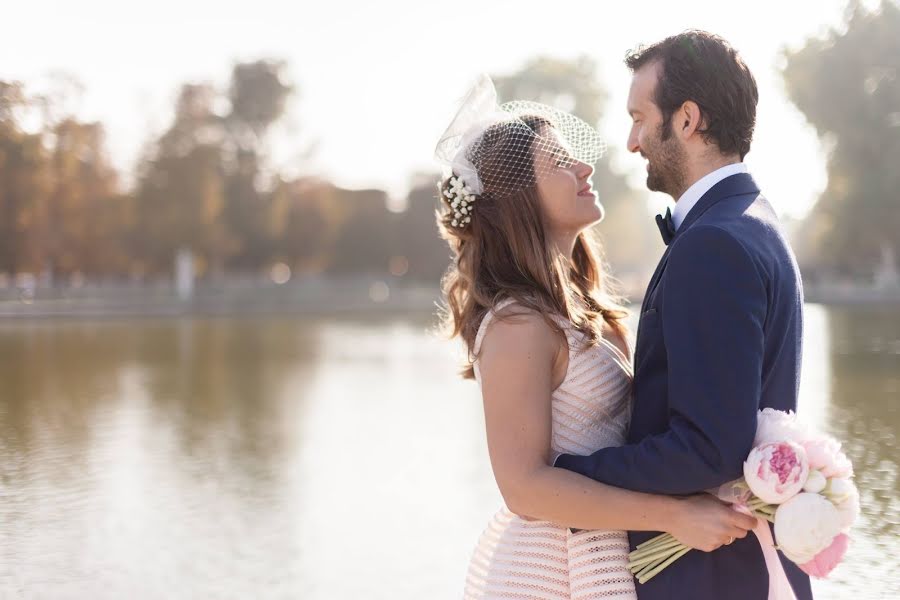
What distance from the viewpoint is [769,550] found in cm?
223

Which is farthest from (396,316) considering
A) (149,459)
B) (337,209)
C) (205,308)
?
(149,459)

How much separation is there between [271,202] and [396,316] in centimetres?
1322

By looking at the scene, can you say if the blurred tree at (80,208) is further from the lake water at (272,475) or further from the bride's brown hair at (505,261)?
the bride's brown hair at (505,261)

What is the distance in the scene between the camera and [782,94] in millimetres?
47156

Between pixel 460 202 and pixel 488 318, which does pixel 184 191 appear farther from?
pixel 488 318

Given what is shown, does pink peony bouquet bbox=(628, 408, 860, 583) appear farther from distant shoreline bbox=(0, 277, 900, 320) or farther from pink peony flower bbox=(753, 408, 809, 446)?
distant shoreline bbox=(0, 277, 900, 320)

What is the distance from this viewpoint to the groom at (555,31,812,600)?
2.01 m

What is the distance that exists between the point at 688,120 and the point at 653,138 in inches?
3.9

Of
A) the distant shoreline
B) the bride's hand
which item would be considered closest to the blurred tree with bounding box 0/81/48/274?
the distant shoreline

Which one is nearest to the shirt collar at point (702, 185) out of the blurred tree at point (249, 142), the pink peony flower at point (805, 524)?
the pink peony flower at point (805, 524)

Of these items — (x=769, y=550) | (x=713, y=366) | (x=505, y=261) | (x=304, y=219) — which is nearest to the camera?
(x=713, y=366)

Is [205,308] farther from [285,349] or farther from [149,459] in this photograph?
[149,459]

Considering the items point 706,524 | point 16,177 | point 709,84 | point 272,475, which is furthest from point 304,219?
point 706,524

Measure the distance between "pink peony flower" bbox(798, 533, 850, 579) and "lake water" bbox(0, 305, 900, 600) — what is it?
4.31 m
